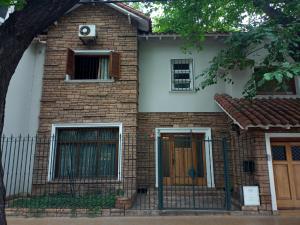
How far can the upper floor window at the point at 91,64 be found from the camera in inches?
401

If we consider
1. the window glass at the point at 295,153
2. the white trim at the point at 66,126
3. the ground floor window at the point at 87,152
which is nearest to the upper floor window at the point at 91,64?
the white trim at the point at 66,126

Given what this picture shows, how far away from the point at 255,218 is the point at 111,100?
6.37 meters

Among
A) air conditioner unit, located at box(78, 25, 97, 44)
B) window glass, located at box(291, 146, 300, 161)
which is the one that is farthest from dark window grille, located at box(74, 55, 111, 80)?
window glass, located at box(291, 146, 300, 161)

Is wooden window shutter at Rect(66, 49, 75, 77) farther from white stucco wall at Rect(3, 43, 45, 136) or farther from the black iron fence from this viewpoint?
the black iron fence

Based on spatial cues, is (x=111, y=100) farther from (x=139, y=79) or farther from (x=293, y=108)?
(x=293, y=108)

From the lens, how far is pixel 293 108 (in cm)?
864

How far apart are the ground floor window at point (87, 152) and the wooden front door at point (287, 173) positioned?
5549 millimetres

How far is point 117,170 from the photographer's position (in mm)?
9531

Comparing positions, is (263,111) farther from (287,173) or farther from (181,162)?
(181,162)

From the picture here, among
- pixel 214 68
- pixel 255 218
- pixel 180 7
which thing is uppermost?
pixel 180 7

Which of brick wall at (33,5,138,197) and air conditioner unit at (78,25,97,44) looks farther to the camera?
air conditioner unit at (78,25,97,44)

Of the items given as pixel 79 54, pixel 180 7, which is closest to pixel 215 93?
pixel 180 7

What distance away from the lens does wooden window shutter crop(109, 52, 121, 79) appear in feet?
32.9

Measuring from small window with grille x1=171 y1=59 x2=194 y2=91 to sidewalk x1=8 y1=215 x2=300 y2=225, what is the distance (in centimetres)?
555
